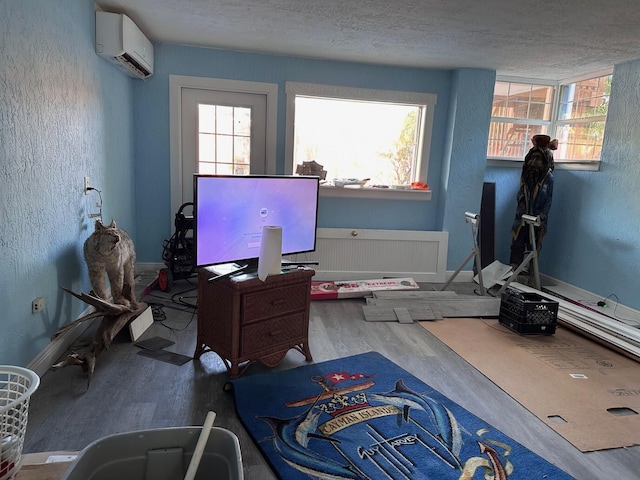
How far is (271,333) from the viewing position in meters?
2.57

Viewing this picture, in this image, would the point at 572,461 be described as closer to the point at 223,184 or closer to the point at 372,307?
the point at 372,307

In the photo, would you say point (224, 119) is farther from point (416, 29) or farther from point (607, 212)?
point (607, 212)

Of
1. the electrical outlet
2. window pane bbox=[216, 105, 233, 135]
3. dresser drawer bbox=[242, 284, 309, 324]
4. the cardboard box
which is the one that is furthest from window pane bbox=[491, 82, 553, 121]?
the cardboard box

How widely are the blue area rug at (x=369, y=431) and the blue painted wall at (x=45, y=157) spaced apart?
121 cm

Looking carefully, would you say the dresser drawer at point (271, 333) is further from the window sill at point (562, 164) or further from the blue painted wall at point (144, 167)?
the window sill at point (562, 164)

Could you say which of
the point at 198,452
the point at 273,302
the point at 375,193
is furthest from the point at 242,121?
A: the point at 198,452

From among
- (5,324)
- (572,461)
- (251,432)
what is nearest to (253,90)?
(5,324)

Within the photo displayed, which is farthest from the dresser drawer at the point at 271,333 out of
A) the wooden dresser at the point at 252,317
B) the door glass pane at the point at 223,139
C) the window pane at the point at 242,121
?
the window pane at the point at 242,121

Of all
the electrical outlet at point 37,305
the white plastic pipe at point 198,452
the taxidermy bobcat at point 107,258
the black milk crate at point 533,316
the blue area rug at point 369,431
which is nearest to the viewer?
the white plastic pipe at point 198,452

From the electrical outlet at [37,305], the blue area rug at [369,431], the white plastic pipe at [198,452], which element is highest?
the white plastic pipe at [198,452]

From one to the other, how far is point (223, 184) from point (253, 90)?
2245 millimetres

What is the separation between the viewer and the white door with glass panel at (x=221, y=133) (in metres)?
4.36

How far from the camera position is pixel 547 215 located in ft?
15.5

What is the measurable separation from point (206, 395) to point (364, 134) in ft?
11.0
